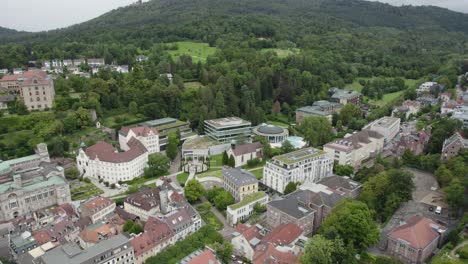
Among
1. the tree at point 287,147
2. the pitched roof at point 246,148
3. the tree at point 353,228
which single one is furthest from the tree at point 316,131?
the tree at point 353,228

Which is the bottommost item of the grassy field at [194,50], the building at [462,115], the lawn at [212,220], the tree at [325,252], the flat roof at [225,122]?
the lawn at [212,220]

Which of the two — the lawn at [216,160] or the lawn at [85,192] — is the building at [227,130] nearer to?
the lawn at [216,160]

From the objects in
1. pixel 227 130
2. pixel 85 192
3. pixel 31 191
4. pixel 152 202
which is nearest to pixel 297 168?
pixel 227 130

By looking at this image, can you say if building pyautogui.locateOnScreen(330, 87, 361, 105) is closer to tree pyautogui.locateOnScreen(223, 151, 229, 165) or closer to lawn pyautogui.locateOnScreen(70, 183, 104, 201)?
tree pyautogui.locateOnScreen(223, 151, 229, 165)

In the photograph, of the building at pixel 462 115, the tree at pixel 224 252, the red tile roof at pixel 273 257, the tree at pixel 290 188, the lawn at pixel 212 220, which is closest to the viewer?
the red tile roof at pixel 273 257

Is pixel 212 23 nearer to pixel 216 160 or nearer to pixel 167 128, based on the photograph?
pixel 167 128

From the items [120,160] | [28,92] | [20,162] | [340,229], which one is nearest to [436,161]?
[340,229]

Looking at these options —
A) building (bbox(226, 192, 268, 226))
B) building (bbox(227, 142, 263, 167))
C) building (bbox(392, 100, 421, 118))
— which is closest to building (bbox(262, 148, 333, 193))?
building (bbox(226, 192, 268, 226))

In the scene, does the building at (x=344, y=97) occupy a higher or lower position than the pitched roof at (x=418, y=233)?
higher
